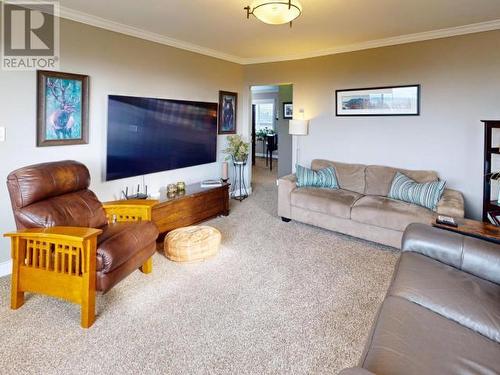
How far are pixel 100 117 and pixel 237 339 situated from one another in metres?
2.78

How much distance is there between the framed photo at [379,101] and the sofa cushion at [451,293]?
9.25 ft

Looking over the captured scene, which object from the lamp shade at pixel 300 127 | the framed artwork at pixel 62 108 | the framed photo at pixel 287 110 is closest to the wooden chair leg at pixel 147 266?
the framed artwork at pixel 62 108

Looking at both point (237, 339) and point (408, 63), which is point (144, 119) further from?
point (408, 63)

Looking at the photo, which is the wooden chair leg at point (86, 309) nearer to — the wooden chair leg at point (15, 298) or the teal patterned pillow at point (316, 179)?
the wooden chair leg at point (15, 298)

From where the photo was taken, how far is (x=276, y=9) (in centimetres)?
237

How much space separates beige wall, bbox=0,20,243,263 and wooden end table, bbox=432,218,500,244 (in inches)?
132

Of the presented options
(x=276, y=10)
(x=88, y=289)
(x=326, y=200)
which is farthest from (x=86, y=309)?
(x=326, y=200)

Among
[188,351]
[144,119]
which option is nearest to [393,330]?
[188,351]

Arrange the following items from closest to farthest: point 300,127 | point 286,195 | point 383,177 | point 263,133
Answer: point 383,177, point 286,195, point 300,127, point 263,133

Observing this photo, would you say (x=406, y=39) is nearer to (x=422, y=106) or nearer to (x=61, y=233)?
(x=422, y=106)

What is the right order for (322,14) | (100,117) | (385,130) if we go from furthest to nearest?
1. (385,130)
2. (100,117)
3. (322,14)

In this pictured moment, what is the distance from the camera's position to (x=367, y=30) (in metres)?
3.76

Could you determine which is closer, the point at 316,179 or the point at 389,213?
the point at 389,213

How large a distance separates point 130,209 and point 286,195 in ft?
6.99
